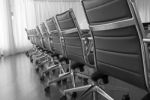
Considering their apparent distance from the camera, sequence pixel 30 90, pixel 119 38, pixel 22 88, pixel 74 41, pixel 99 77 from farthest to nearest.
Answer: pixel 22 88 → pixel 30 90 → pixel 74 41 → pixel 99 77 → pixel 119 38

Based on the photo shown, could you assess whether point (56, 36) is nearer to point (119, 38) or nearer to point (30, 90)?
point (30, 90)

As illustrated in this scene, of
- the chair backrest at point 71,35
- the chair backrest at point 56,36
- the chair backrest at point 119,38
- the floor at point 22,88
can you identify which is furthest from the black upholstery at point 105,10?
the floor at point 22,88

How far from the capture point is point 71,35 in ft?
6.43

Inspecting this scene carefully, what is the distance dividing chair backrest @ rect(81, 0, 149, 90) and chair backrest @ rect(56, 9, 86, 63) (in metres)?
0.40

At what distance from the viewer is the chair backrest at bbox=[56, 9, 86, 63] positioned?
5.89 feet

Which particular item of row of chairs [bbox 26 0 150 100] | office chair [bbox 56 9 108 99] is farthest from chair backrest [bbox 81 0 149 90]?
office chair [bbox 56 9 108 99]

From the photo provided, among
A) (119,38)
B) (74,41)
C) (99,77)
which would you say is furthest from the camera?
(74,41)

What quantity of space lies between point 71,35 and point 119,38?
0.91 m

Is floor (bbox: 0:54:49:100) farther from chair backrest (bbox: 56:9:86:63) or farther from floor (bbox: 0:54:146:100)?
chair backrest (bbox: 56:9:86:63)

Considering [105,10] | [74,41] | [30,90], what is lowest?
[30,90]

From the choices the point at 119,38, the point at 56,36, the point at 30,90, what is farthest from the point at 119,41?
the point at 30,90

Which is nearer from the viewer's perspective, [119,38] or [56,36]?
[119,38]

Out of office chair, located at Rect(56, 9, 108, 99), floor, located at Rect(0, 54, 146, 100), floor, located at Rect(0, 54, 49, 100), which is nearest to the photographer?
office chair, located at Rect(56, 9, 108, 99)

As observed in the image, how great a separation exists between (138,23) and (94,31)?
1.61 feet
